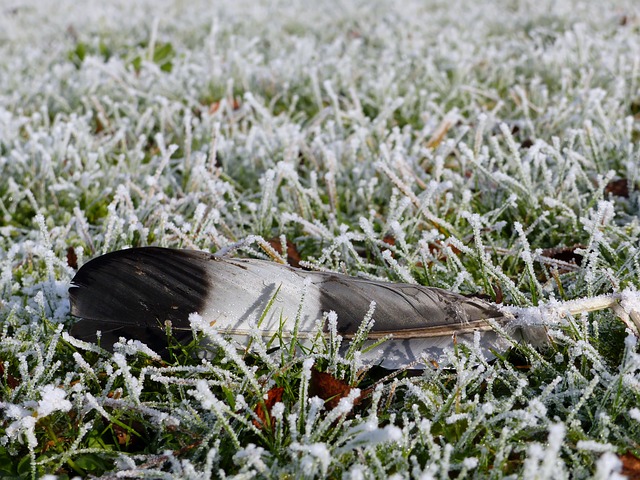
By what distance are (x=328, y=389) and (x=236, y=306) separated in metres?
0.31

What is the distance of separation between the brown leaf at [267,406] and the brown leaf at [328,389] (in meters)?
0.08

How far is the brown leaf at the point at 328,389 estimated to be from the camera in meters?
1.46

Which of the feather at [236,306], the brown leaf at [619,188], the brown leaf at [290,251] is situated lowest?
the brown leaf at [290,251]

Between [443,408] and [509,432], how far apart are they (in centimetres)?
14

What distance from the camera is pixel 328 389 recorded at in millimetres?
1470

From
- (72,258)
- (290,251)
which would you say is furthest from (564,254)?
(72,258)

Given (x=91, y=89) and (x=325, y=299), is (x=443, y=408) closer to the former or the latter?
(x=325, y=299)

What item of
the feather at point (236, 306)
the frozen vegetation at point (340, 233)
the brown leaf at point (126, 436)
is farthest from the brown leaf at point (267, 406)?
the brown leaf at point (126, 436)

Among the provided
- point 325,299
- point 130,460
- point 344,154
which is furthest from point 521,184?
point 130,460

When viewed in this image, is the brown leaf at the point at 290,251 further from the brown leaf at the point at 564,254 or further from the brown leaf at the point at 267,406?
the brown leaf at the point at 564,254

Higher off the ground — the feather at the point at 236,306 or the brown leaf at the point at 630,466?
the feather at the point at 236,306

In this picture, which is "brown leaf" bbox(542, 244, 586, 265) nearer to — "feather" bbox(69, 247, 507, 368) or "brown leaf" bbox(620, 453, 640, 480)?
"feather" bbox(69, 247, 507, 368)

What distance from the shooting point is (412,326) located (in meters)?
1.58

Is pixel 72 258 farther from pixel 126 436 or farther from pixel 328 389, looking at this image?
pixel 328 389
